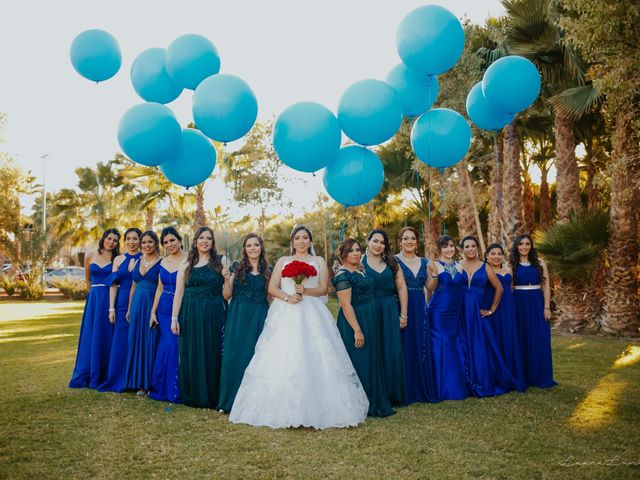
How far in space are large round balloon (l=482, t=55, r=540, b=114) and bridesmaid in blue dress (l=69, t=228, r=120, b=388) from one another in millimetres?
5433

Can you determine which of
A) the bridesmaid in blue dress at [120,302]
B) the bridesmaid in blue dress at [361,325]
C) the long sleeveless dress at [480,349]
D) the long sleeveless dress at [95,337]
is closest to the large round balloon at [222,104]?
the bridesmaid in blue dress at [120,302]

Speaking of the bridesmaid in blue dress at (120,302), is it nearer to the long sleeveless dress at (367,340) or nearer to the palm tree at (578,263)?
the long sleeveless dress at (367,340)

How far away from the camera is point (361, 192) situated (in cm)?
740

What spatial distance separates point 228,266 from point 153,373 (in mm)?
1612

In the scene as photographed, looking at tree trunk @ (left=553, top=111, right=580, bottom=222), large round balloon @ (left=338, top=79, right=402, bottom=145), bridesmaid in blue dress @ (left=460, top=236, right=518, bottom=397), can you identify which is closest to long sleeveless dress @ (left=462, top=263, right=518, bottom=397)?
bridesmaid in blue dress @ (left=460, top=236, right=518, bottom=397)

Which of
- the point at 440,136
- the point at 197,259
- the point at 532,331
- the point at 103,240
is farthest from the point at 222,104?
the point at 532,331

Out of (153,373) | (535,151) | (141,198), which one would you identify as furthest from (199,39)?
(141,198)

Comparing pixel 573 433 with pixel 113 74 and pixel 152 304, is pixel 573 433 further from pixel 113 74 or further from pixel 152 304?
pixel 113 74

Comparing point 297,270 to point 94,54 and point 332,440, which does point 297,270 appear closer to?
point 332,440

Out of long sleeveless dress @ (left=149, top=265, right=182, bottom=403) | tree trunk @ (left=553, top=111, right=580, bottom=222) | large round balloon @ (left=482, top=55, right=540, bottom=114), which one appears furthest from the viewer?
tree trunk @ (left=553, top=111, right=580, bottom=222)

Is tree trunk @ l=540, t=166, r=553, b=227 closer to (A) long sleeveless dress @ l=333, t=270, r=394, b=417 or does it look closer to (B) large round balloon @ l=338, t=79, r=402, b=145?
(B) large round balloon @ l=338, t=79, r=402, b=145

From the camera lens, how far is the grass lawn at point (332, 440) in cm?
452

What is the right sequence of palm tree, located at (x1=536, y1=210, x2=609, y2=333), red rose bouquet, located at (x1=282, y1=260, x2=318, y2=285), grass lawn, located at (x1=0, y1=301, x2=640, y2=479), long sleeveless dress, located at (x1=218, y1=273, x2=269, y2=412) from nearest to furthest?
1. grass lawn, located at (x1=0, y1=301, x2=640, y2=479)
2. red rose bouquet, located at (x1=282, y1=260, x2=318, y2=285)
3. long sleeveless dress, located at (x1=218, y1=273, x2=269, y2=412)
4. palm tree, located at (x1=536, y1=210, x2=609, y2=333)

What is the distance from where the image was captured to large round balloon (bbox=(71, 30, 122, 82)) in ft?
25.4
